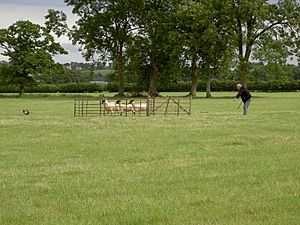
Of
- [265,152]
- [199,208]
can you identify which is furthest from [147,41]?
[199,208]

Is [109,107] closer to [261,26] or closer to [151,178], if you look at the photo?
[151,178]

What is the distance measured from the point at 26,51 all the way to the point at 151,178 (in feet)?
219

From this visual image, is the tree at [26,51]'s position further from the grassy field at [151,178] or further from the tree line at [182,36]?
the grassy field at [151,178]

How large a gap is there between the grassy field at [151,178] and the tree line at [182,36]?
4681 centimetres

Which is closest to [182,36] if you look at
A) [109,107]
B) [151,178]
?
[109,107]

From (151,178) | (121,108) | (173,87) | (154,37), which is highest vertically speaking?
(154,37)

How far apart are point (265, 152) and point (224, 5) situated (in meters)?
53.8

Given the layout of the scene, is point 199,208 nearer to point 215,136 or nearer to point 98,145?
point 98,145

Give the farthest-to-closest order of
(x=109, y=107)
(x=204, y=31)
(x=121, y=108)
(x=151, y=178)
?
1. (x=204, y=31)
2. (x=109, y=107)
3. (x=121, y=108)
4. (x=151, y=178)

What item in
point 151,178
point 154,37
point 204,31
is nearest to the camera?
point 151,178

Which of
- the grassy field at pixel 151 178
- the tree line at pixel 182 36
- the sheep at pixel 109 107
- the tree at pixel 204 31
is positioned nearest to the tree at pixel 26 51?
the tree line at pixel 182 36

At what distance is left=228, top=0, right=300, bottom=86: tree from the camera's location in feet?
213

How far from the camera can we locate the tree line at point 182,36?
65.2m

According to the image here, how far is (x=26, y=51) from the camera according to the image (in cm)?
7488
